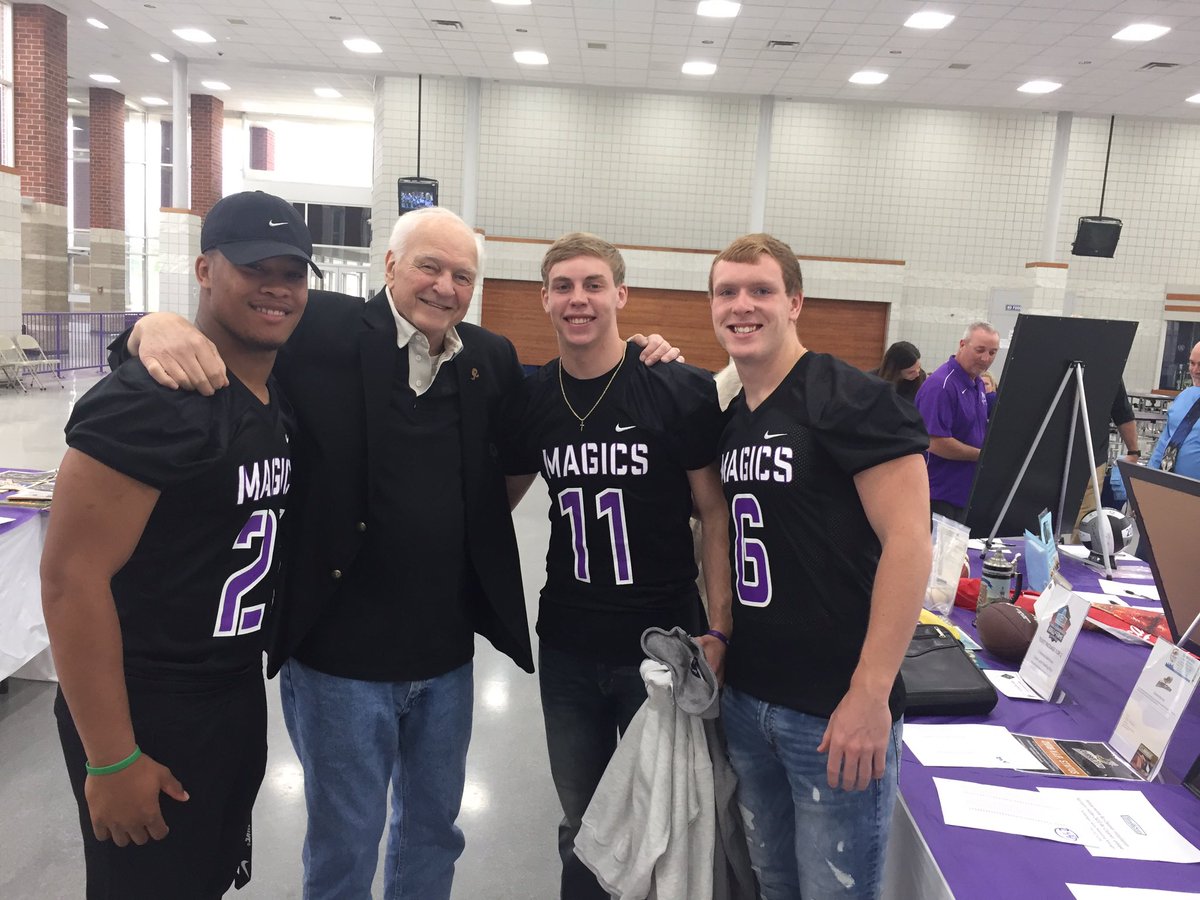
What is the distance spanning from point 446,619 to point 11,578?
2.32 m

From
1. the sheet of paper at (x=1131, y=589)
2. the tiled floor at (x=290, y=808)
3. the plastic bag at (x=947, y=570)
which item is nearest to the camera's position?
the tiled floor at (x=290, y=808)

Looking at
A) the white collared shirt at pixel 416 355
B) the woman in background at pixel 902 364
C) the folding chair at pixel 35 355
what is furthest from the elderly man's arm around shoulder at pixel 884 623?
the folding chair at pixel 35 355

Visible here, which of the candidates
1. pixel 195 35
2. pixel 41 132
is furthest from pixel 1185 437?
pixel 41 132

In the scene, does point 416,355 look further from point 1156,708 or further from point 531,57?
point 531,57

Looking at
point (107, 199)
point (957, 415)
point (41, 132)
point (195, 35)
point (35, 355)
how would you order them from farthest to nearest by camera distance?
point (107, 199) < point (35, 355) < point (41, 132) < point (195, 35) < point (957, 415)

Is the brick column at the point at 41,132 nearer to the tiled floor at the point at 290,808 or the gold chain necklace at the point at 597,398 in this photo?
the tiled floor at the point at 290,808

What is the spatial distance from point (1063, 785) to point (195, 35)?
12.7m

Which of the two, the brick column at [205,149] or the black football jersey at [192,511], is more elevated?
the brick column at [205,149]

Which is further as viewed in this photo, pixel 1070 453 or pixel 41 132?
pixel 41 132

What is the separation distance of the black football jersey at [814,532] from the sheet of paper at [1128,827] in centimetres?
39

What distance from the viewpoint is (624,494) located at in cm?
181

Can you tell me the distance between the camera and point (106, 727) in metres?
1.28

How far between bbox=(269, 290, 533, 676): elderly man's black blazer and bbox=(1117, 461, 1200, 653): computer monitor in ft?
4.64

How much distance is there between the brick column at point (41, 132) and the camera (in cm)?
1277
